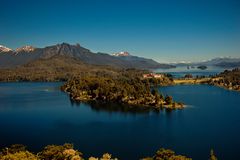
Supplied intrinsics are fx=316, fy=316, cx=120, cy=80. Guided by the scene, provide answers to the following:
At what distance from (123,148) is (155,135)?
1163 centimetres

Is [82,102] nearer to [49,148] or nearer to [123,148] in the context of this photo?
[123,148]

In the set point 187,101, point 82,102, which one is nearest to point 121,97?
point 82,102

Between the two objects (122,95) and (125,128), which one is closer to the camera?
(125,128)

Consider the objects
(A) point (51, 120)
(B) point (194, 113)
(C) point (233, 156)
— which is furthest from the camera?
(B) point (194, 113)

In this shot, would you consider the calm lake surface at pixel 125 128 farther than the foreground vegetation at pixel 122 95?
No

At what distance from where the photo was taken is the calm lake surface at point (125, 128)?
57.4 metres

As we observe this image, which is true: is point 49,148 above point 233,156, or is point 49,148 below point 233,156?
above

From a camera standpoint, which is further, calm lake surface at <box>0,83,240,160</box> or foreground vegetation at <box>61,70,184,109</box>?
foreground vegetation at <box>61,70,184,109</box>

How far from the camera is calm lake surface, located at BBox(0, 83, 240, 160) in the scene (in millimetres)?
57375

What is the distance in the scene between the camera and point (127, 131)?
229 feet

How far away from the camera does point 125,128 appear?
239 feet

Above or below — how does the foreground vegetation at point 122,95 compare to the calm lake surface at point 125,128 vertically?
above

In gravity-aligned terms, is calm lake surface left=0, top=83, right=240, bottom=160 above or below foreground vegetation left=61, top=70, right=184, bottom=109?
below

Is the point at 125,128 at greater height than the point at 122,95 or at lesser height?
lesser
